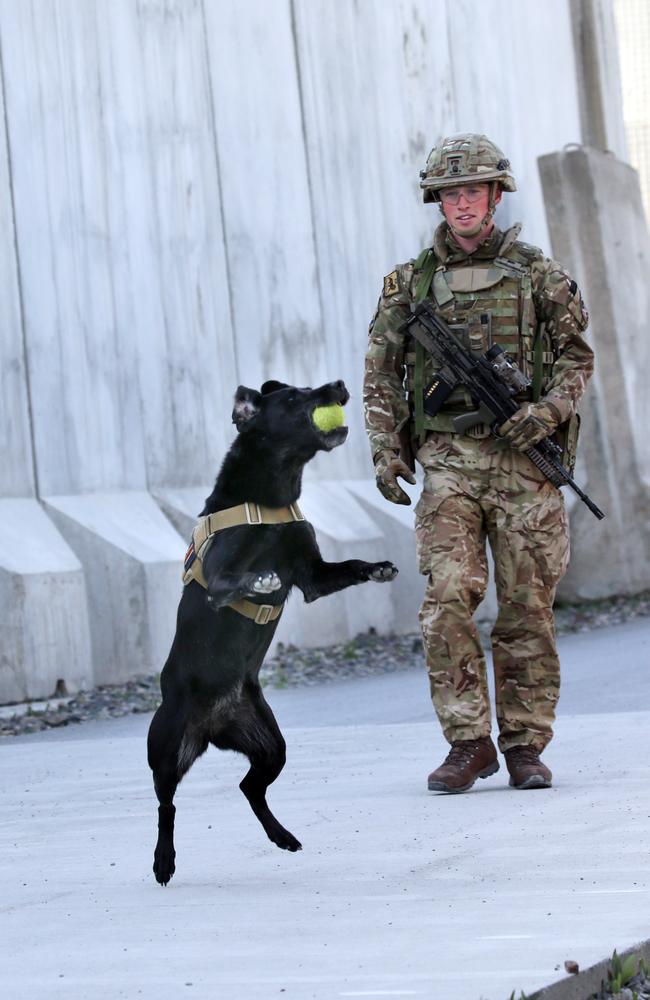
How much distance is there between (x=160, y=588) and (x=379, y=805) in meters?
5.26

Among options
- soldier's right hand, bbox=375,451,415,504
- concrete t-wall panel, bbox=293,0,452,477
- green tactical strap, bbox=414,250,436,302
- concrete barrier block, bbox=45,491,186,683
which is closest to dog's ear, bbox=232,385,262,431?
soldier's right hand, bbox=375,451,415,504

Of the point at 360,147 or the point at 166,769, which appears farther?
the point at 360,147

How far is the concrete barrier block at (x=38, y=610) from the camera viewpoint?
376 inches

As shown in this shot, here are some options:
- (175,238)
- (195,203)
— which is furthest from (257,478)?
(195,203)

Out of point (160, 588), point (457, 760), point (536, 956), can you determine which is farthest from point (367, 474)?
point (536, 956)

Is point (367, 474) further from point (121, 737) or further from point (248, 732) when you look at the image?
point (248, 732)

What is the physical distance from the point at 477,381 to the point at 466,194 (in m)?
0.62

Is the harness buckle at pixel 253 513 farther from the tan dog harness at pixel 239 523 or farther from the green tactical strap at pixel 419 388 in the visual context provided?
the green tactical strap at pixel 419 388

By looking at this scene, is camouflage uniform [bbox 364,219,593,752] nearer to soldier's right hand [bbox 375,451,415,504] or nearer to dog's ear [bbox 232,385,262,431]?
soldier's right hand [bbox 375,451,415,504]

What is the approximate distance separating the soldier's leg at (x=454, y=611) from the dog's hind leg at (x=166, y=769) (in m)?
1.52

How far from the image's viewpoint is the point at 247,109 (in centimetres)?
1280

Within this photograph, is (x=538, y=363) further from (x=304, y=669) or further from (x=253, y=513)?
(x=304, y=669)

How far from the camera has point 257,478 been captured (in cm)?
476

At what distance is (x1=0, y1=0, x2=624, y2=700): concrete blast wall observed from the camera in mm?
10461
